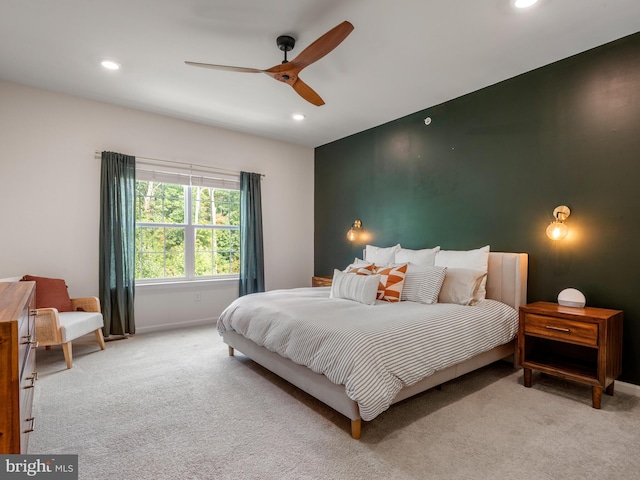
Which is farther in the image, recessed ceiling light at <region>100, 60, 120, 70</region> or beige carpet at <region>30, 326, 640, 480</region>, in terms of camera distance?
recessed ceiling light at <region>100, 60, 120, 70</region>

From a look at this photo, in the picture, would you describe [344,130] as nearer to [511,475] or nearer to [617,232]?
[617,232]

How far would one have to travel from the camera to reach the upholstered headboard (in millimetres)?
3078

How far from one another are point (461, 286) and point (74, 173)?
426cm

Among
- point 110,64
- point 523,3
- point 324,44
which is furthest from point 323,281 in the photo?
point 523,3

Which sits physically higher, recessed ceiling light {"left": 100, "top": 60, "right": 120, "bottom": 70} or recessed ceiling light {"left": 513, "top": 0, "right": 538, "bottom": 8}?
recessed ceiling light {"left": 100, "top": 60, "right": 120, "bottom": 70}

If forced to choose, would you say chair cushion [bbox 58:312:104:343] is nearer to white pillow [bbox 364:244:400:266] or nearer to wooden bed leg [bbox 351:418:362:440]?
wooden bed leg [bbox 351:418:362:440]

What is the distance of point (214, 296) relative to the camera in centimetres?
476

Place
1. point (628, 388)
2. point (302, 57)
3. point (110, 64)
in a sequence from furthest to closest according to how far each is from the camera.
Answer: point (110, 64)
point (628, 388)
point (302, 57)

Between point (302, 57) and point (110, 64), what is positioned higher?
point (110, 64)

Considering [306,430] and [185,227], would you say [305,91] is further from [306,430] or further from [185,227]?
[185,227]

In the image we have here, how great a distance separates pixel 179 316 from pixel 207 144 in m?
2.38

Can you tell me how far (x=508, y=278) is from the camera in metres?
3.14

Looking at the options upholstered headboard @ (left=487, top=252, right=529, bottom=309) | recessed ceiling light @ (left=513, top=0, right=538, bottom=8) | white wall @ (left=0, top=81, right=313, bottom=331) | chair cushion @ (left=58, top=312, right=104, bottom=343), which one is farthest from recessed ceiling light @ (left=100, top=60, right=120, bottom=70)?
upholstered headboard @ (left=487, top=252, right=529, bottom=309)

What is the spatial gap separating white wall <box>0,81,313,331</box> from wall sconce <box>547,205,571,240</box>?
12.7 feet
